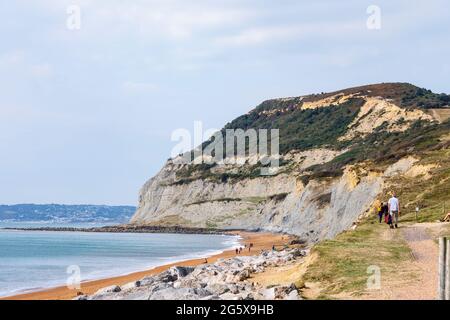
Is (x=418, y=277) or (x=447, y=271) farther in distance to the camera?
(x=418, y=277)

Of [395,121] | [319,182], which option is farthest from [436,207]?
[395,121]

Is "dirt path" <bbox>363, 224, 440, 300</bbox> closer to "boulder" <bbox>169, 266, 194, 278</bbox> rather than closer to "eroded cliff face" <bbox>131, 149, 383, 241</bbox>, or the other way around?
"boulder" <bbox>169, 266, 194, 278</bbox>

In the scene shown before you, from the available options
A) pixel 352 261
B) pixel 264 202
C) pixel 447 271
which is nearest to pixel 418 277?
pixel 352 261

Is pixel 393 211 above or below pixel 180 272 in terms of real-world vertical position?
above

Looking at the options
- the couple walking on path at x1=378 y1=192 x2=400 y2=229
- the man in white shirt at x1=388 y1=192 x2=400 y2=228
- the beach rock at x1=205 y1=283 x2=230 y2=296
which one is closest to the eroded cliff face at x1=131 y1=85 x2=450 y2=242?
the couple walking on path at x1=378 y1=192 x2=400 y2=229

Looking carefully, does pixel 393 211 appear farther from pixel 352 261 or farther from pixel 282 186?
pixel 282 186

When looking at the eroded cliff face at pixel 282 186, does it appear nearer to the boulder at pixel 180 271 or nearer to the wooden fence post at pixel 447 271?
the boulder at pixel 180 271

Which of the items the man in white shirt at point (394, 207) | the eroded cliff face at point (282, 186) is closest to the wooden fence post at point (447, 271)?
the man in white shirt at point (394, 207)
